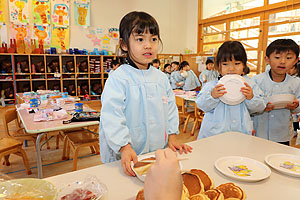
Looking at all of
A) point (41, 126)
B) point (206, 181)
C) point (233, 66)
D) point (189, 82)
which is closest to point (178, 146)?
point (206, 181)

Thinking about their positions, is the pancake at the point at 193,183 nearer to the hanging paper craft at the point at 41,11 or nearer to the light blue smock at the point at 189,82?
the light blue smock at the point at 189,82

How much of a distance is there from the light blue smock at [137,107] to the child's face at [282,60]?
3.57 feet

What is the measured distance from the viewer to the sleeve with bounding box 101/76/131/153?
0.87 metres

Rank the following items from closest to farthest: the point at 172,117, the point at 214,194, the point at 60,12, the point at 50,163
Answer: the point at 214,194
the point at 172,117
the point at 50,163
the point at 60,12

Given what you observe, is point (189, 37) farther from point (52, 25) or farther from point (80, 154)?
point (80, 154)

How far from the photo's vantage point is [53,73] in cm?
614

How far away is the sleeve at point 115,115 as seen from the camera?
87 centimetres

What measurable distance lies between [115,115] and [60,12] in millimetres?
Answer: 6768

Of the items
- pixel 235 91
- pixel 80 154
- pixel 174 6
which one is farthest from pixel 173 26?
pixel 235 91

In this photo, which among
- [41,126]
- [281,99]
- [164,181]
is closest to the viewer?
[164,181]

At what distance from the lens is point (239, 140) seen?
1117mm

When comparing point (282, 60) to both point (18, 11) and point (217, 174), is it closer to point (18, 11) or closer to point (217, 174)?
point (217, 174)

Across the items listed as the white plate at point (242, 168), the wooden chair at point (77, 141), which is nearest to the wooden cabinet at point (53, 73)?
the wooden chair at point (77, 141)

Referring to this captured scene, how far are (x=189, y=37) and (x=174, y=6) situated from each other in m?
1.30
